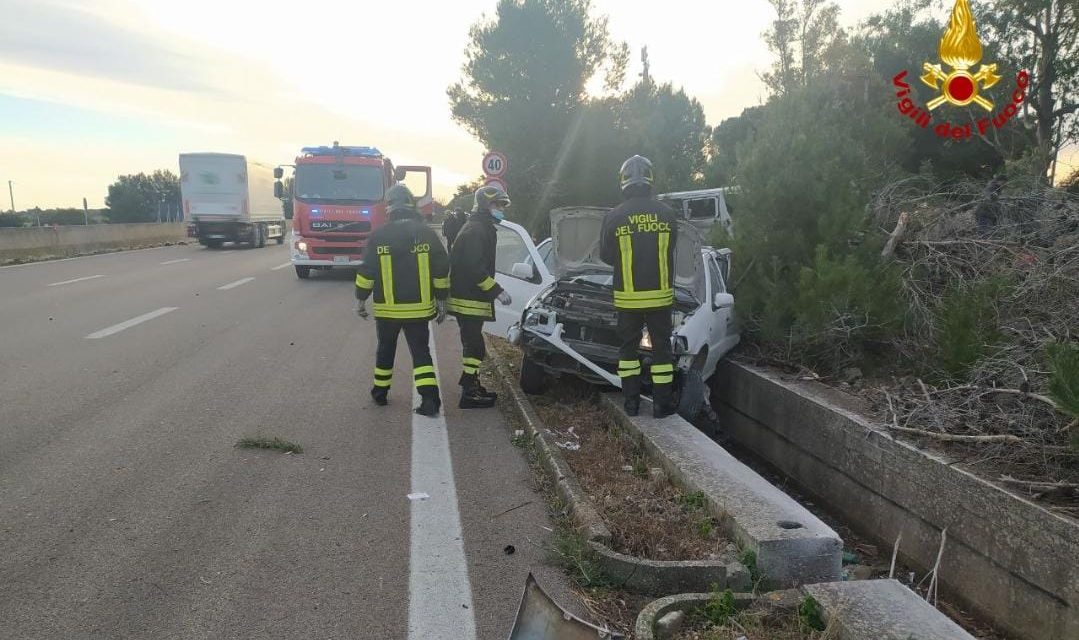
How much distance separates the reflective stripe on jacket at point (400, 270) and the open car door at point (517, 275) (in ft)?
4.68

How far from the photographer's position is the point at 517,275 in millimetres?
7500

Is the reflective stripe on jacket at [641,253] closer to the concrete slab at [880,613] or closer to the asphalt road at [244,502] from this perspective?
the asphalt road at [244,502]

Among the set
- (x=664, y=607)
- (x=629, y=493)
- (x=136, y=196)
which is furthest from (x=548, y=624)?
(x=136, y=196)

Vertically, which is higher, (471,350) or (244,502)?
(471,350)

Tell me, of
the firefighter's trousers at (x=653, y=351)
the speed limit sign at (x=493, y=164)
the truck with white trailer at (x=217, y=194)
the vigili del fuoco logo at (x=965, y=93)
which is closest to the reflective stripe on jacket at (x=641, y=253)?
the firefighter's trousers at (x=653, y=351)

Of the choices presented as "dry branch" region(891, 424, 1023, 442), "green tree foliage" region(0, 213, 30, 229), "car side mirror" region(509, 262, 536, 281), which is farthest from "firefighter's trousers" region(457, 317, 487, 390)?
"green tree foliage" region(0, 213, 30, 229)

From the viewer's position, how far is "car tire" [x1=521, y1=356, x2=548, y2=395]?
22.1 feet

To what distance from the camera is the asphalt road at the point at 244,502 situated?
319cm

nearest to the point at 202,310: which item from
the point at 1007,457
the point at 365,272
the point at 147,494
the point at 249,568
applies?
the point at 365,272

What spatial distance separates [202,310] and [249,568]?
8.93m

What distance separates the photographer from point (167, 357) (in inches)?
318

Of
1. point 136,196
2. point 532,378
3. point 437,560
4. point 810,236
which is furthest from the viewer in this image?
point 136,196

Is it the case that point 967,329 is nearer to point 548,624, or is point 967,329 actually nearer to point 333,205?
point 548,624

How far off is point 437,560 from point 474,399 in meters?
2.94
